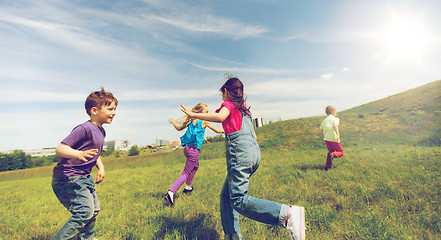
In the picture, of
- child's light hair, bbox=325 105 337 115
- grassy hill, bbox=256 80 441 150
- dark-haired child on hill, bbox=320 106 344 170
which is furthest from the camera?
grassy hill, bbox=256 80 441 150

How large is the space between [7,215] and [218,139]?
18316mm

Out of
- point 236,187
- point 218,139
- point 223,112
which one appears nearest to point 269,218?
point 236,187

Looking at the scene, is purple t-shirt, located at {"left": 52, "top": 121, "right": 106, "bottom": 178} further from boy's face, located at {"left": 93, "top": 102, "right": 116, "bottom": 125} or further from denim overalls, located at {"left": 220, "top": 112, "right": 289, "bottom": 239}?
denim overalls, located at {"left": 220, "top": 112, "right": 289, "bottom": 239}

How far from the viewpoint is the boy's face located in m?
3.18

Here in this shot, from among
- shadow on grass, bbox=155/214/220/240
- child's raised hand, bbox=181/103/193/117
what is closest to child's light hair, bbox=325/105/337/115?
shadow on grass, bbox=155/214/220/240

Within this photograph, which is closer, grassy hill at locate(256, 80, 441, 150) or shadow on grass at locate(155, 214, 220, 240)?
shadow on grass at locate(155, 214, 220, 240)

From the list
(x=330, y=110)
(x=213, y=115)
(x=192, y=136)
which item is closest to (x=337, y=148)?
(x=330, y=110)

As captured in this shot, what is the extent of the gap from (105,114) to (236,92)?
6.64 feet

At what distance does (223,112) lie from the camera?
2766 mm

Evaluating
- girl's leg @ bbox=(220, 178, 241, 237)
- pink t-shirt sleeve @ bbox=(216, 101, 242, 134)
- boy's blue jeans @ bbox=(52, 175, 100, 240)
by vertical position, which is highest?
pink t-shirt sleeve @ bbox=(216, 101, 242, 134)

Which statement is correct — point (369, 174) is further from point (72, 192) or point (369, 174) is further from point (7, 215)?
point (7, 215)

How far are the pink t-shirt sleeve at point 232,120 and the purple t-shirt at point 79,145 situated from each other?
71.8 inches

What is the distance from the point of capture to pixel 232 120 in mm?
2855

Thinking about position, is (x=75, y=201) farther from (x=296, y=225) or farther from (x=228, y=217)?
(x=296, y=225)
